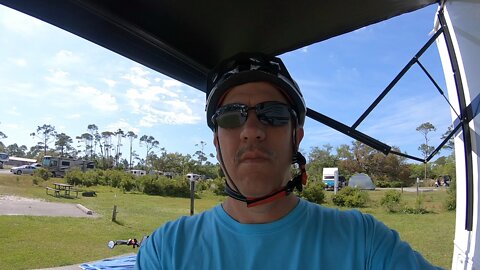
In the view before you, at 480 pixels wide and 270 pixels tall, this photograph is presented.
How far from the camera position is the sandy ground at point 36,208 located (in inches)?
545

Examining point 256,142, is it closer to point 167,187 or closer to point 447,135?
point 447,135

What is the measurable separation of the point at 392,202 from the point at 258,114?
19.1 meters

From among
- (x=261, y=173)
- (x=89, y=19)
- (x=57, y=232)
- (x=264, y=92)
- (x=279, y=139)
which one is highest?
(x=89, y=19)

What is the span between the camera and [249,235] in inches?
40.3

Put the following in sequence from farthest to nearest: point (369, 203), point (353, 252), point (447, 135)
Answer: point (369, 203)
point (447, 135)
point (353, 252)

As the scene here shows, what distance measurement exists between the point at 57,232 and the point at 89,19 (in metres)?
11.7

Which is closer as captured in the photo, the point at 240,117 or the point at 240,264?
the point at 240,264

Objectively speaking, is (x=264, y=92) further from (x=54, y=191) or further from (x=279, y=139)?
(x=54, y=191)

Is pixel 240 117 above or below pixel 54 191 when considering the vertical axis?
above

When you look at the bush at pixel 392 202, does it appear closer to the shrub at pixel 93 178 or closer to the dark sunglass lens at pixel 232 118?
the dark sunglass lens at pixel 232 118

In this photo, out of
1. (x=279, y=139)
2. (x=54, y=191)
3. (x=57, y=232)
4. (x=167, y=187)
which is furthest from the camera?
(x=167, y=187)

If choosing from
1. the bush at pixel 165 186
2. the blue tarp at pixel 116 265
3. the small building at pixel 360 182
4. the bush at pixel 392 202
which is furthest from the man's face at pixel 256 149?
the bush at pixel 165 186

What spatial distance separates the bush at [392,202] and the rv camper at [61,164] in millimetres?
23203

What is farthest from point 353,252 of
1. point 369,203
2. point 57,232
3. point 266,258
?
point 369,203
